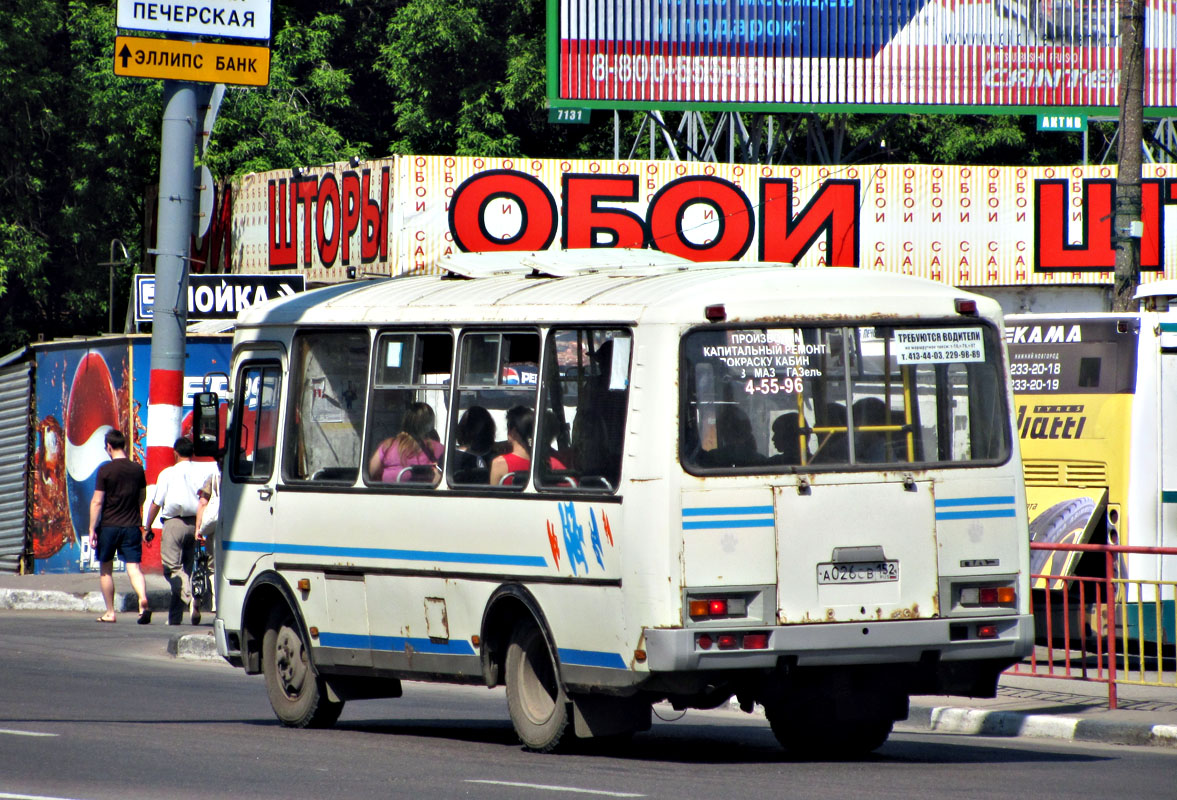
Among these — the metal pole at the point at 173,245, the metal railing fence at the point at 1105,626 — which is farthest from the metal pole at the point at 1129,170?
the metal pole at the point at 173,245

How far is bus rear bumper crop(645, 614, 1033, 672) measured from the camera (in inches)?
330

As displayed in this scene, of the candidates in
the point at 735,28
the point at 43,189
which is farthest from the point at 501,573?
the point at 43,189

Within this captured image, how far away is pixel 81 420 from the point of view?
76.8ft

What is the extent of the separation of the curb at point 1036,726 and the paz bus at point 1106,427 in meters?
3.51

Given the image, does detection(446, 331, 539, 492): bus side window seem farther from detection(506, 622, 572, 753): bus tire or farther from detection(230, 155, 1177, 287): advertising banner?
detection(230, 155, 1177, 287): advertising banner

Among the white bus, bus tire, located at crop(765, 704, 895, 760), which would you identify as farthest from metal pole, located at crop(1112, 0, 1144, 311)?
bus tire, located at crop(765, 704, 895, 760)

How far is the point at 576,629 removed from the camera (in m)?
8.93

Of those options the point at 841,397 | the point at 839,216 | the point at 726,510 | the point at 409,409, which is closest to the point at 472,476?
the point at 409,409

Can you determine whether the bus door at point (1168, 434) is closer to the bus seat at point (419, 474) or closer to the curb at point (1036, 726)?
the curb at point (1036, 726)

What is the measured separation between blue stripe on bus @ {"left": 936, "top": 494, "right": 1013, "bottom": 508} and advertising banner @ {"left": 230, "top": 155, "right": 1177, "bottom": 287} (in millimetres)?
14341

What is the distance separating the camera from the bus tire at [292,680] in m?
10.8

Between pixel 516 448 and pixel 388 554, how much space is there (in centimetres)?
110

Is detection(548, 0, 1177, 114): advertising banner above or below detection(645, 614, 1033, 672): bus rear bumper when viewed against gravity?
above

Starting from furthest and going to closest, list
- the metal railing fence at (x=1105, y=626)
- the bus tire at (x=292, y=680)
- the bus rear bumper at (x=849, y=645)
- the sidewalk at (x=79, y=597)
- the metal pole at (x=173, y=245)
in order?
the sidewalk at (x=79, y=597), the metal pole at (x=173, y=245), the metal railing fence at (x=1105, y=626), the bus tire at (x=292, y=680), the bus rear bumper at (x=849, y=645)
